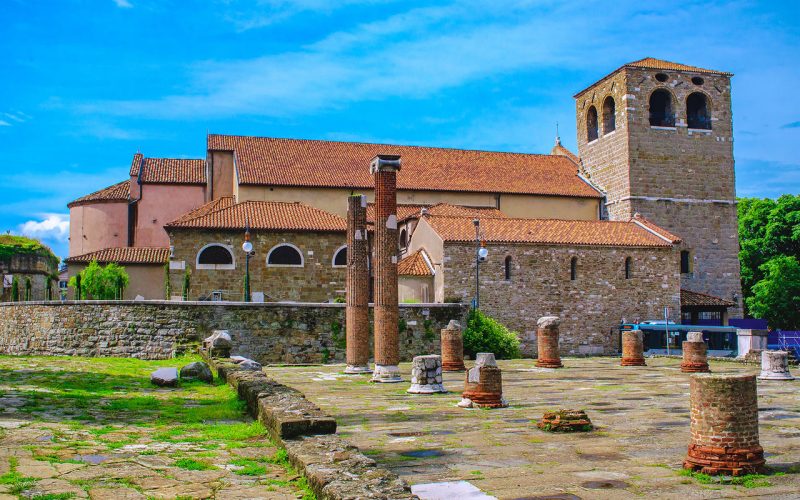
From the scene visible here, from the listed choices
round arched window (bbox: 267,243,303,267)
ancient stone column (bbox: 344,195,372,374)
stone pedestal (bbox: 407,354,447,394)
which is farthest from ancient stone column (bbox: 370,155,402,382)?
round arched window (bbox: 267,243,303,267)

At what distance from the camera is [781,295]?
1556 inches

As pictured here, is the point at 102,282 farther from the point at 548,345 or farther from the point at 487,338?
the point at 548,345

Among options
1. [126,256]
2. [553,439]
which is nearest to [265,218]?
[126,256]

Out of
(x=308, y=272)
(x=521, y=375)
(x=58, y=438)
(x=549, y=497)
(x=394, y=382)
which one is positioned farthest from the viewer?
(x=308, y=272)

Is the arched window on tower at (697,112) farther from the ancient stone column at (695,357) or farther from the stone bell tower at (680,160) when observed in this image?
the ancient stone column at (695,357)

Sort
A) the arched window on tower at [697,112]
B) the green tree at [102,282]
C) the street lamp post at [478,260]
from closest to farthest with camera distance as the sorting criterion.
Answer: the street lamp post at [478,260] → the green tree at [102,282] → the arched window on tower at [697,112]

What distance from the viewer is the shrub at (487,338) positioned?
86.2ft

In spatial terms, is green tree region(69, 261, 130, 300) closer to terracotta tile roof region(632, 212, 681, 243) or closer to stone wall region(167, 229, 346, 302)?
stone wall region(167, 229, 346, 302)

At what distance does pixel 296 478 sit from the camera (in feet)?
19.1

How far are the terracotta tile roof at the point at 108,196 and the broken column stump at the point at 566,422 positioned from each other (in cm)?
3084

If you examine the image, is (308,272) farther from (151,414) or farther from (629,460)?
(629,460)

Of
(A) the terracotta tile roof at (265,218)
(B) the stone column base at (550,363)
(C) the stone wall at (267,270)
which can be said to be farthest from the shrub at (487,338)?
(A) the terracotta tile roof at (265,218)

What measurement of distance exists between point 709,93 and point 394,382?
29301 mm

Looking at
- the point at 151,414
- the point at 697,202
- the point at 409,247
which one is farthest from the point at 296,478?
the point at 697,202
